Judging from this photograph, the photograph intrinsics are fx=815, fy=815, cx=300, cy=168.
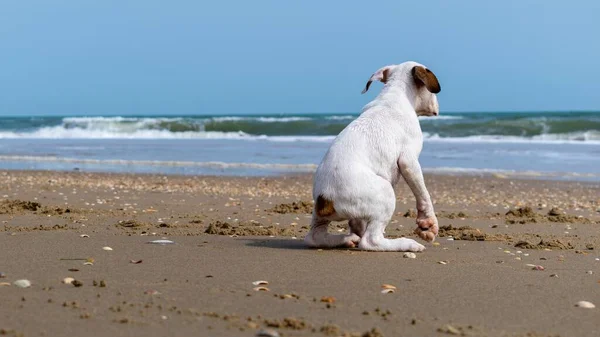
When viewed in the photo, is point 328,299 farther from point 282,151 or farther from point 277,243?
point 282,151

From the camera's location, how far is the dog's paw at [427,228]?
645 cm

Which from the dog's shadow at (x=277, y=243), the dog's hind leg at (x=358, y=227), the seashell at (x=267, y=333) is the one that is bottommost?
the dog's shadow at (x=277, y=243)

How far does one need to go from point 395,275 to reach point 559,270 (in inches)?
49.7

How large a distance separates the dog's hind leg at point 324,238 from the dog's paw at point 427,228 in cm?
52

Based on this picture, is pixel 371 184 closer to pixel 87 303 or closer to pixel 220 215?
pixel 87 303

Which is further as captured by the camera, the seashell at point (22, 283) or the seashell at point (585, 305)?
the seashell at point (22, 283)

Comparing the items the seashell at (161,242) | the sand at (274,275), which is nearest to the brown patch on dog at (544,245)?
the sand at (274,275)

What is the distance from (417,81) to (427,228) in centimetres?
126

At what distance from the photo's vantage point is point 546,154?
83.8ft

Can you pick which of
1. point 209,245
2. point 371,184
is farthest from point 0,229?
point 371,184

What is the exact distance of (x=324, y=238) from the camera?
648cm

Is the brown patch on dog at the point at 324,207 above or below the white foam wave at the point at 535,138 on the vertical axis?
above

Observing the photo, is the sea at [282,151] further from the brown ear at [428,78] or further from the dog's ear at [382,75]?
the brown ear at [428,78]

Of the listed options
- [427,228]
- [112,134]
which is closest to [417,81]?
[427,228]
